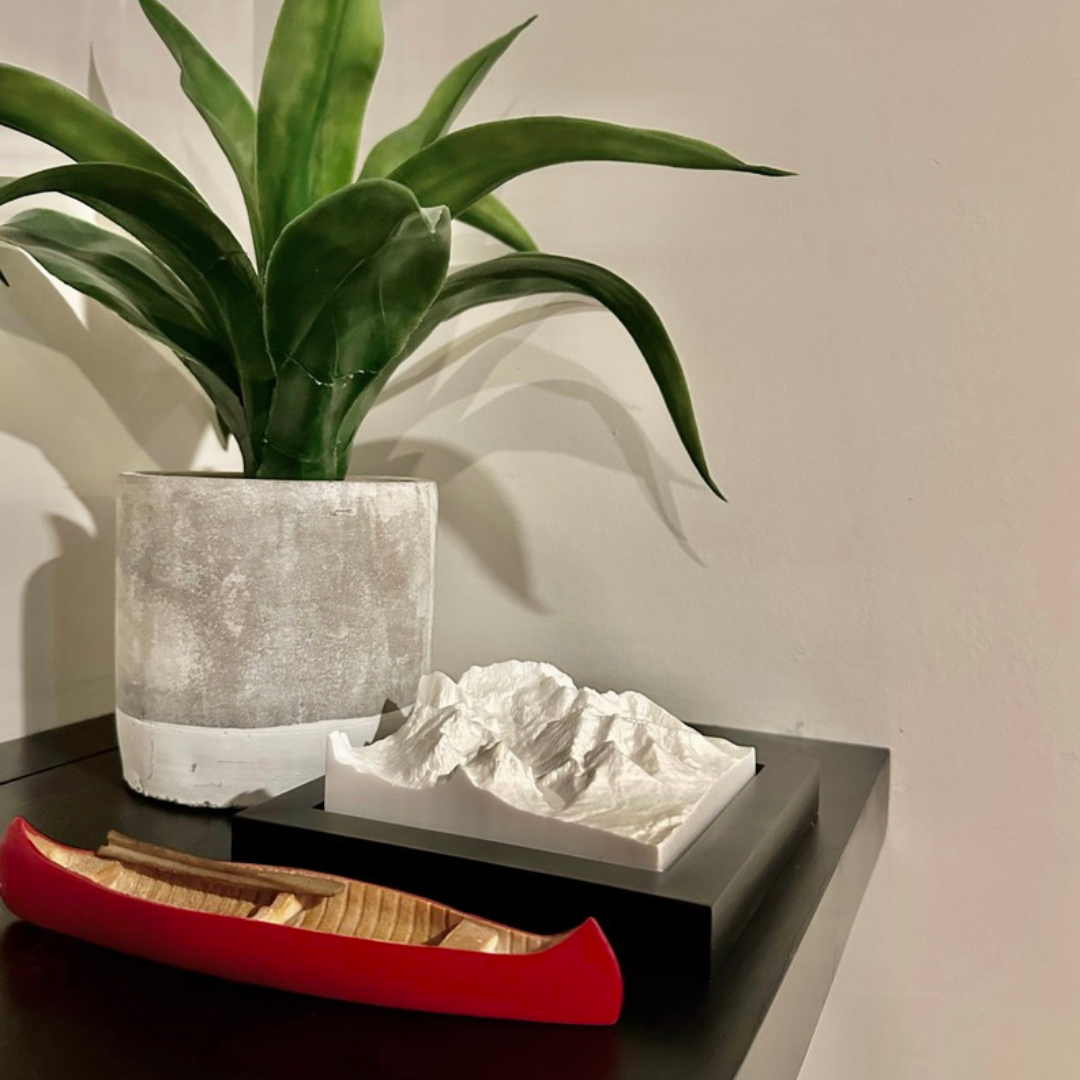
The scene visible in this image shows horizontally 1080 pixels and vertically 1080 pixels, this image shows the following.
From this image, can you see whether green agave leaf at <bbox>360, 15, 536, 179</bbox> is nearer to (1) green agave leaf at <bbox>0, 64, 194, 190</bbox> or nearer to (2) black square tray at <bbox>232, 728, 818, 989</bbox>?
(1) green agave leaf at <bbox>0, 64, 194, 190</bbox>

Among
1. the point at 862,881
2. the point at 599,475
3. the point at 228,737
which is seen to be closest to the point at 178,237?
the point at 228,737

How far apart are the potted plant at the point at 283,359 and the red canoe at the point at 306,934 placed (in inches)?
5.7

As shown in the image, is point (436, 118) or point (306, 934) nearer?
point (306, 934)

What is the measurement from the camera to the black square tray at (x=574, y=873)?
417 mm

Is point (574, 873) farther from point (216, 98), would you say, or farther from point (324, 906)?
point (216, 98)

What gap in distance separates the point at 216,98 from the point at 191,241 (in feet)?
0.53

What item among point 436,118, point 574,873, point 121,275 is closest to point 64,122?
point 121,275

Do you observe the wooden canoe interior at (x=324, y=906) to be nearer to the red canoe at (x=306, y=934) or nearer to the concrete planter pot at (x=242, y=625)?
the red canoe at (x=306, y=934)

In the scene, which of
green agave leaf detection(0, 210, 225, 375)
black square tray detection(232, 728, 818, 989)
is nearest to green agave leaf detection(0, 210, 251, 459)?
green agave leaf detection(0, 210, 225, 375)

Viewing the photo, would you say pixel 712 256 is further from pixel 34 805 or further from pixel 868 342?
pixel 34 805

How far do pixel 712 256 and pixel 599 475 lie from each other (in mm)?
187

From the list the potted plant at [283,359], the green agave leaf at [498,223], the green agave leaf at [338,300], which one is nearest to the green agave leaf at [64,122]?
the potted plant at [283,359]

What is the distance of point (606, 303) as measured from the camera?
0.63 metres

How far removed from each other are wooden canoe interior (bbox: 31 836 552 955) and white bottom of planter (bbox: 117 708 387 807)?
0.45ft
